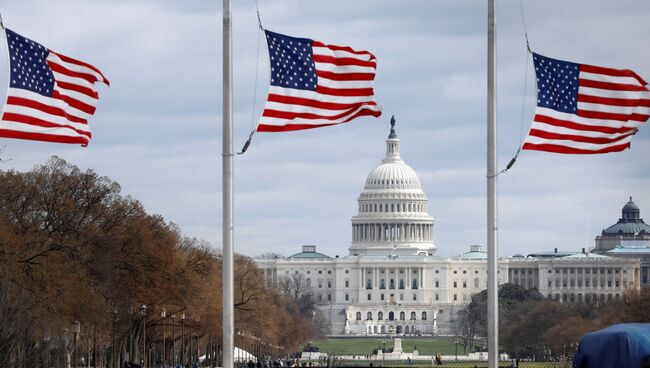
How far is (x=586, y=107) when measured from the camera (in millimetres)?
45219

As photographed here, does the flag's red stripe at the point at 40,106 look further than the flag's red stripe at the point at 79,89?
No

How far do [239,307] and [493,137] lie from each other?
4056 inches

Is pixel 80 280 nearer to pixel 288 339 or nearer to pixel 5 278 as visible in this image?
pixel 5 278

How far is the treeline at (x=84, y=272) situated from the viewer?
85050 mm

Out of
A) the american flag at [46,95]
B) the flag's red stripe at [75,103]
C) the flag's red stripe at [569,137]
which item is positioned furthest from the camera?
the flag's red stripe at [569,137]

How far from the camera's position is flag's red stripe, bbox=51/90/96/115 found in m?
44.7

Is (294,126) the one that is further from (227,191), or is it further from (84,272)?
(84,272)

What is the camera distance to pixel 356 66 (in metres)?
44.6

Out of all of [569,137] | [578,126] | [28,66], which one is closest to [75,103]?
[28,66]

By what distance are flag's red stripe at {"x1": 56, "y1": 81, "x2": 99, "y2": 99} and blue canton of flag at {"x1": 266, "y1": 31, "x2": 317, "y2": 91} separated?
4.13 m

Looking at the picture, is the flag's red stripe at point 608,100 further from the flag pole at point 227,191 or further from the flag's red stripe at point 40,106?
the flag's red stripe at point 40,106

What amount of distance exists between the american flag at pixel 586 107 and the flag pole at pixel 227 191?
6.61 metres

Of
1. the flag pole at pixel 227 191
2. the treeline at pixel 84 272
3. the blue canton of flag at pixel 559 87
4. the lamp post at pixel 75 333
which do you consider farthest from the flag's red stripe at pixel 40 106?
the lamp post at pixel 75 333

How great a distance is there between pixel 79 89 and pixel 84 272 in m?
51.1
